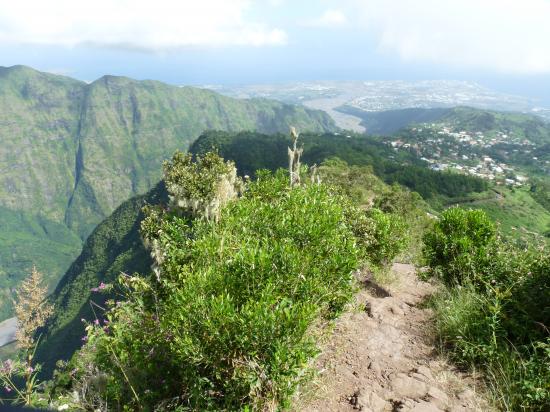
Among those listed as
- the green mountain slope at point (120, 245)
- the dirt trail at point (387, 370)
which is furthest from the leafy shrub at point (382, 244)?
the green mountain slope at point (120, 245)

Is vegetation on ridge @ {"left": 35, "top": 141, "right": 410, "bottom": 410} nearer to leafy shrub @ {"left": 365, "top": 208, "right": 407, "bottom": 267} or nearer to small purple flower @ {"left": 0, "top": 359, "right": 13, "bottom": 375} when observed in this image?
small purple flower @ {"left": 0, "top": 359, "right": 13, "bottom": 375}

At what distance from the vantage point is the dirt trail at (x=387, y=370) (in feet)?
20.5

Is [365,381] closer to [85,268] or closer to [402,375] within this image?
[402,375]

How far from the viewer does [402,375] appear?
7047mm

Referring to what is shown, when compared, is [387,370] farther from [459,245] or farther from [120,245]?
[120,245]

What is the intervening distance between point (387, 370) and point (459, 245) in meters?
4.39

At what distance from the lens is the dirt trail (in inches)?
246

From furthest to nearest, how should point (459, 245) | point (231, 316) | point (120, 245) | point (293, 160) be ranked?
point (120, 245) < point (293, 160) < point (459, 245) < point (231, 316)

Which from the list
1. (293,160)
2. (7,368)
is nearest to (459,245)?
(293,160)

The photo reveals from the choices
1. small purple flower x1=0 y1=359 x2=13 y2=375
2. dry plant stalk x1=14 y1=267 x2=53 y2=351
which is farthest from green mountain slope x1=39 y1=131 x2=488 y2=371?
small purple flower x1=0 y1=359 x2=13 y2=375

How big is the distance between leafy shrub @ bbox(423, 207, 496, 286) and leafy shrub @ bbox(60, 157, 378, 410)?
3959mm

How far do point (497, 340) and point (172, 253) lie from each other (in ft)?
21.4

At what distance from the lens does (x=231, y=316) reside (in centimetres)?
489

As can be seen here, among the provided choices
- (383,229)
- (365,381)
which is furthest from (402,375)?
(383,229)
